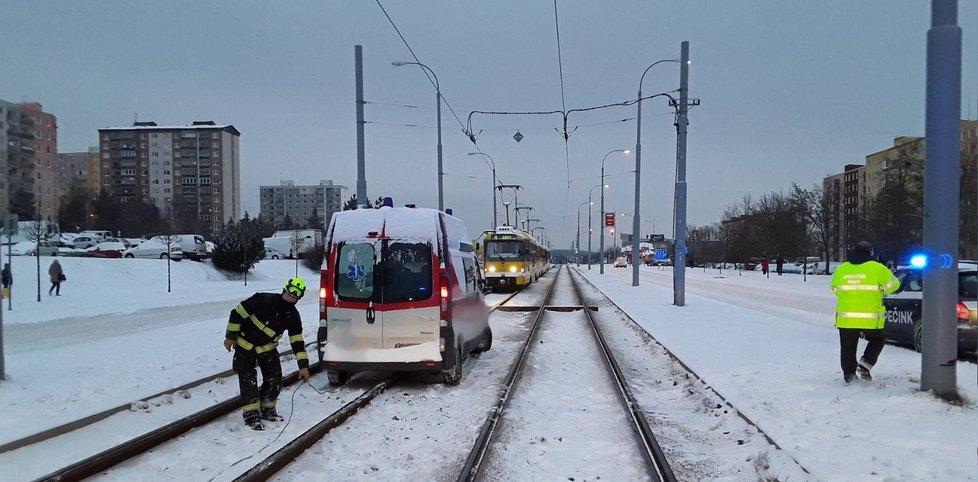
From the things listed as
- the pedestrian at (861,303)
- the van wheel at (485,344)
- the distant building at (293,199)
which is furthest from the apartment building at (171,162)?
the pedestrian at (861,303)

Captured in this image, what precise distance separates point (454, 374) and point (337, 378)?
1.57 metres

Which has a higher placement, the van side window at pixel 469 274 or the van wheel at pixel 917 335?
the van side window at pixel 469 274

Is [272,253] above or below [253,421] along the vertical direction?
above

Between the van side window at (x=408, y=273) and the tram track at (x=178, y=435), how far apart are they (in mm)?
1305

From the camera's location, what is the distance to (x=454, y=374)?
346 inches

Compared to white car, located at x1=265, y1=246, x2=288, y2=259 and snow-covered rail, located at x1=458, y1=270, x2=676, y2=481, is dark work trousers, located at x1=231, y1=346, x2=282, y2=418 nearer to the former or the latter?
snow-covered rail, located at x1=458, y1=270, x2=676, y2=481

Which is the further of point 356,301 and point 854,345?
point 356,301

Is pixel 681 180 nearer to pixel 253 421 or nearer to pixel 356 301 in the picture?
pixel 356 301

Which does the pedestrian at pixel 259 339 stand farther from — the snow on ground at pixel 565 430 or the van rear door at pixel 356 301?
the snow on ground at pixel 565 430

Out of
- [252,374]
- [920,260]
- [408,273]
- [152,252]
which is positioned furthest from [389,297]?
[152,252]

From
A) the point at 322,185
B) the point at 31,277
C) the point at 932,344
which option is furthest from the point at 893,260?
the point at 322,185

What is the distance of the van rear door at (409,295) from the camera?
8.34m

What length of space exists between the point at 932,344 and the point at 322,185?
162 metres

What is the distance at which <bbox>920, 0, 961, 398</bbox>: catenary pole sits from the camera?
650 centimetres
